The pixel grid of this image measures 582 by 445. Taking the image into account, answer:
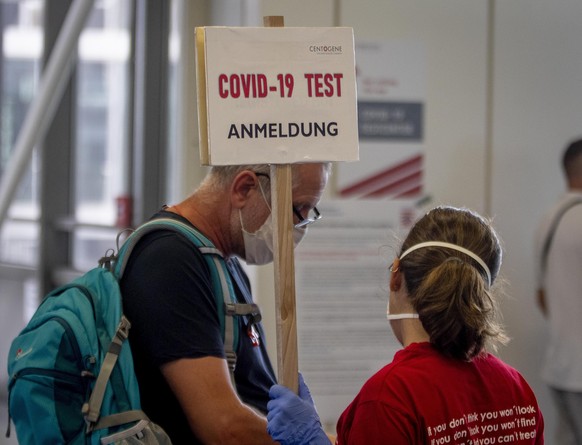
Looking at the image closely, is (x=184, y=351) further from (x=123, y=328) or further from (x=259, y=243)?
(x=259, y=243)

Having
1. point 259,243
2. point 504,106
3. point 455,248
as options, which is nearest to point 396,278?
point 455,248

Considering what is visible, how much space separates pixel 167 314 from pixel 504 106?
113 inches

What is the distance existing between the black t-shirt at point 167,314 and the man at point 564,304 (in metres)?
2.38

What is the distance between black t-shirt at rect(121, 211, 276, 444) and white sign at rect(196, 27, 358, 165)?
21 centimetres

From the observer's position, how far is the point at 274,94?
5.87 ft

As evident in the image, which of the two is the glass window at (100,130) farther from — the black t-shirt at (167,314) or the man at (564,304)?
the black t-shirt at (167,314)

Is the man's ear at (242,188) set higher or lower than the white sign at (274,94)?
lower

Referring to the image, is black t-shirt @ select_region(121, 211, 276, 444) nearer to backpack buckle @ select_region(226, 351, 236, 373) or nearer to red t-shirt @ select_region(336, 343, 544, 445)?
backpack buckle @ select_region(226, 351, 236, 373)

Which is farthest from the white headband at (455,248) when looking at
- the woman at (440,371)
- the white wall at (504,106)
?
the white wall at (504,106)

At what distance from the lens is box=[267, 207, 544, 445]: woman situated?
1.61 metres

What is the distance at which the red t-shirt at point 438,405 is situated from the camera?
1.60m

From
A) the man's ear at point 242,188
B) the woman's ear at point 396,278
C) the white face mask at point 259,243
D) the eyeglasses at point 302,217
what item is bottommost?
the woman's ear at point 396,278

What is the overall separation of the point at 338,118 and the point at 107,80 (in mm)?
4877

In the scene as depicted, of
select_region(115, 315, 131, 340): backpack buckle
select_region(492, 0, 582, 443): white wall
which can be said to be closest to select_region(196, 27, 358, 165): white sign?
select_region(115, 315, 131, 340): backpack buckle
